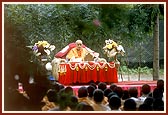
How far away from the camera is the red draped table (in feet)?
13.5

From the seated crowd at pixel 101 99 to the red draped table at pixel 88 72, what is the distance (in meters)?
0.32

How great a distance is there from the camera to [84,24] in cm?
373

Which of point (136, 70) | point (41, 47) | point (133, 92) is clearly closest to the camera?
point (133, 92)

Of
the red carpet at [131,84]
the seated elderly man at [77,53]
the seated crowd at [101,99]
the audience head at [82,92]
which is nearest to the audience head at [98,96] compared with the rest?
the seated crowd at [101,99]

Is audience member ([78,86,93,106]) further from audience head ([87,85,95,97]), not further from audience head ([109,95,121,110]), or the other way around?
audience head ([109,95,121,110])

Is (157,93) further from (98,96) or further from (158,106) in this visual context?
(98,96)

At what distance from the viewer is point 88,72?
4371mm

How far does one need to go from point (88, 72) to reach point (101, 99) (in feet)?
2.63

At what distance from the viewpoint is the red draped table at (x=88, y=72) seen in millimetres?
4125

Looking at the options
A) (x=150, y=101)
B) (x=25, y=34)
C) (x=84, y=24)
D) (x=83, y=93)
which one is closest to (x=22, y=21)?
(x=25, y=34)

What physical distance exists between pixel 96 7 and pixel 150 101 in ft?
2.62

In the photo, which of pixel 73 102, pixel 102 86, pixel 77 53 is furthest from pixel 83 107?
pixel 77 53

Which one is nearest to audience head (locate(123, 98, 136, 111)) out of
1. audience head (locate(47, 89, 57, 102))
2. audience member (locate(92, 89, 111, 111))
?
audience member (locate(92, 89, 111, 111))

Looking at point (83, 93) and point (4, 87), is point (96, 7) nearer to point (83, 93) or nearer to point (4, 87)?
point (83, 93)
